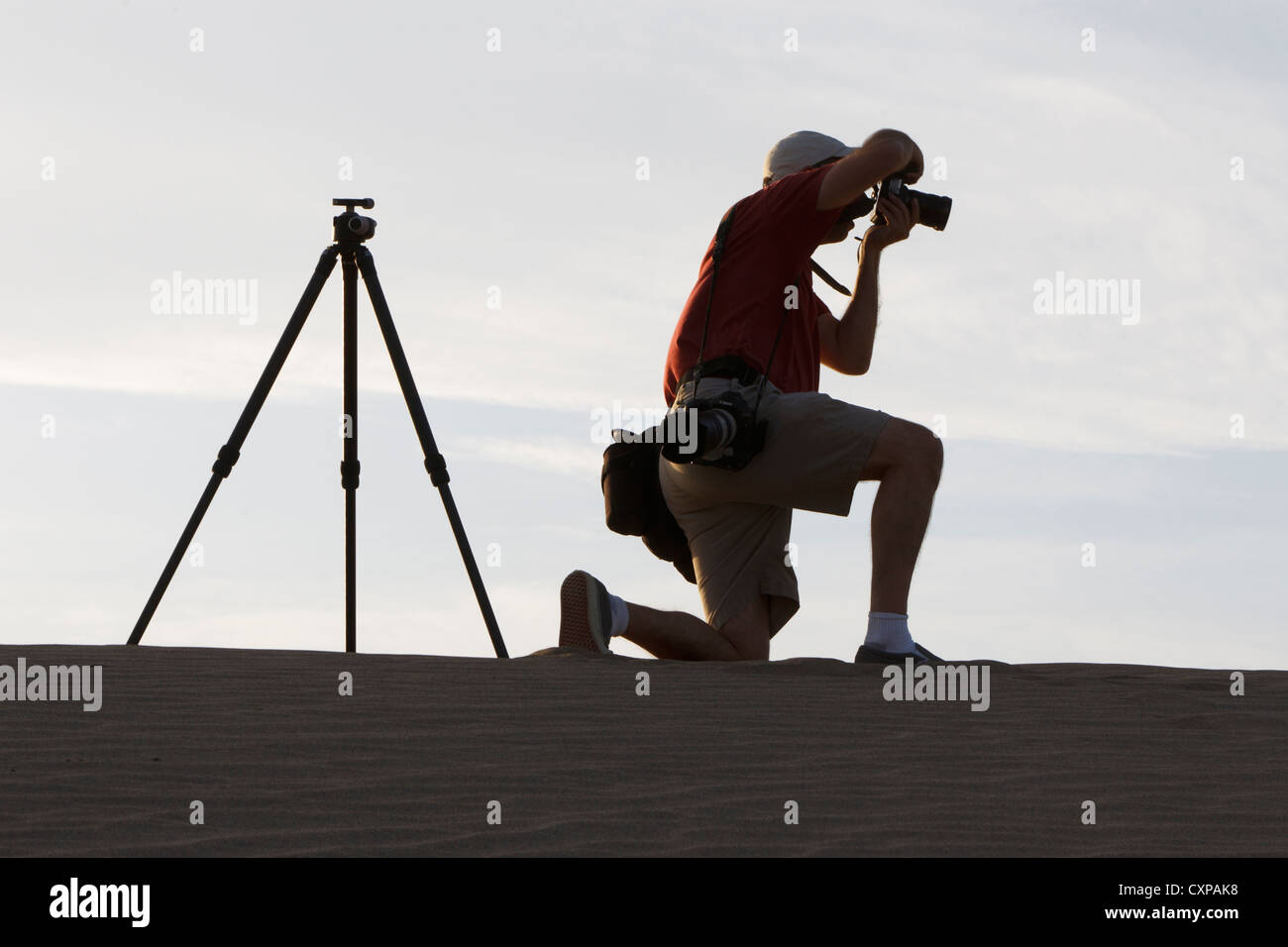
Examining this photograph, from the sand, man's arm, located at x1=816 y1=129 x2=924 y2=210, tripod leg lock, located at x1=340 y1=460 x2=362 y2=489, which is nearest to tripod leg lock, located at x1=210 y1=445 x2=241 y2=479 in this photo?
tripod leg lock, located at x1=340 y1=460 x2=362 y2=489

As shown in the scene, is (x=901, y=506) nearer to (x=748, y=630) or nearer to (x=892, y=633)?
(x=892, y=633)

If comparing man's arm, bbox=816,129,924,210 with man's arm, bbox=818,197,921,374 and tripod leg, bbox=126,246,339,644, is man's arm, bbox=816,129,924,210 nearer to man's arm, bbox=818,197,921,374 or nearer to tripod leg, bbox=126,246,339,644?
man's arm, bbox=818,197,921,374

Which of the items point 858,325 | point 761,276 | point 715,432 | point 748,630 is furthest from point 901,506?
point 858,325

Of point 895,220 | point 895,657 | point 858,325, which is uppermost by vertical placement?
point 895,220

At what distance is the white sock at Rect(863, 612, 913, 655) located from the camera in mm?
6352

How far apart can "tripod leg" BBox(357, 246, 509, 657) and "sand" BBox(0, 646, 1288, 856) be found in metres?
0.75

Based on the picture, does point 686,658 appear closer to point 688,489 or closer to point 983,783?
point 688,489

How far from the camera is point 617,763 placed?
15.8ft

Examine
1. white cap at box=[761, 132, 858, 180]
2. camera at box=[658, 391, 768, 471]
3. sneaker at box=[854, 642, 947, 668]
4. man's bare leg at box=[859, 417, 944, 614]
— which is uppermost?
white cap at box=[761, 132, 858, 180]

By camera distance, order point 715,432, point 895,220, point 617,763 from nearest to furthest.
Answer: point 617,763, point 715,432, point 895,220

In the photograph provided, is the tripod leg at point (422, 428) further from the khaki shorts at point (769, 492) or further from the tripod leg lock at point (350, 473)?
the khaki shorts at point (769, 492)

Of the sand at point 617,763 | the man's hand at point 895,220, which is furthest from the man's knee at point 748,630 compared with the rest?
the man's hand at point 895,220

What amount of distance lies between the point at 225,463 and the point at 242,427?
0.16 m
